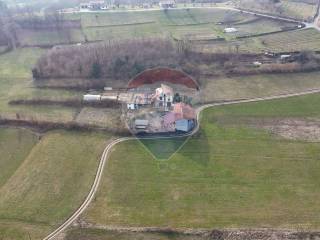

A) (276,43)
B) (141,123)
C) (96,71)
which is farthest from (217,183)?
(276,43)

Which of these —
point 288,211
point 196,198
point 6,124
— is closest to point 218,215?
point 196,198

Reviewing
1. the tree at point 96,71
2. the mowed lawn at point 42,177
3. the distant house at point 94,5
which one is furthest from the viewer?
the distant house at point 94,5

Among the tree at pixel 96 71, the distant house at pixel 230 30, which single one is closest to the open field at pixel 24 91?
the tree at pixel 96 71

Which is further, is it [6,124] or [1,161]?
[6,124]

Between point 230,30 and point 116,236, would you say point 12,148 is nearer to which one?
point 116,236

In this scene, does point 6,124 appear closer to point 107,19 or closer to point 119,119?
point 119,119

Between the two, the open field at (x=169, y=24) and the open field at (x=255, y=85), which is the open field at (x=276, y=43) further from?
the open field at (x=255, y=85)
